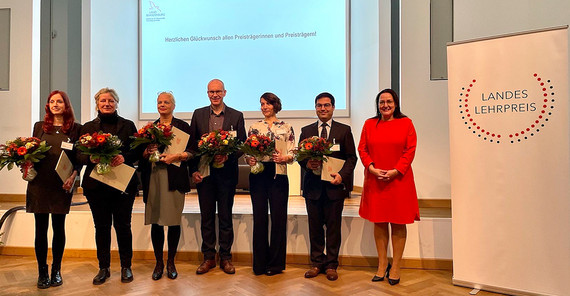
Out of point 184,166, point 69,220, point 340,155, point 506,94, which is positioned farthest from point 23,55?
point 506,94

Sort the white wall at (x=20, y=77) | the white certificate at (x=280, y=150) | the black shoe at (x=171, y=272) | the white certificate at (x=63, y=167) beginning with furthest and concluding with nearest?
1. the white wall at (x=20, y=77)
2. the black shoe at (x=171, y=272)
3. the white certificate at (x=280, y=150)
4. the white certificate at (x=63, y=167)

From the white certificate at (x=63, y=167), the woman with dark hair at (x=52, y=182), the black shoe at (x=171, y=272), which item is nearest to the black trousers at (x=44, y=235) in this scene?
the woman with dark hair at (x=52, y=182)

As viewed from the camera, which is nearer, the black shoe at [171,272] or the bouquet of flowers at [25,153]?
the bouquet of flowers at [25,153]

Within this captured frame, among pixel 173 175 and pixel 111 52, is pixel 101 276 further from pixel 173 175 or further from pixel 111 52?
pixel 111 52

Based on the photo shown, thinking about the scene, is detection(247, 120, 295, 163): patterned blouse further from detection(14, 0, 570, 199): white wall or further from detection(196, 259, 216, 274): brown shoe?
detection(14, 0, 570, 199): white wall

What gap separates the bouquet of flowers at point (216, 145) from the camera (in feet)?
9.86

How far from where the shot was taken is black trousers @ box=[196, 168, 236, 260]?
3285mm

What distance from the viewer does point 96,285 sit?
3.10 meters

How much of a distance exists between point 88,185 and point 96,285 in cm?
88

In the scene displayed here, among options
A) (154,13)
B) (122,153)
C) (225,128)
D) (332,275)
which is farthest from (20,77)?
(332,275)

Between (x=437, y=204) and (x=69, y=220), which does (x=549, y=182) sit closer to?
(x=437, y=204)

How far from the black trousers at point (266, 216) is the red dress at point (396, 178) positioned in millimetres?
753

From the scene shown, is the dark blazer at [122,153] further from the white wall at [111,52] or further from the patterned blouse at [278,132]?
the white wall at [111,52]

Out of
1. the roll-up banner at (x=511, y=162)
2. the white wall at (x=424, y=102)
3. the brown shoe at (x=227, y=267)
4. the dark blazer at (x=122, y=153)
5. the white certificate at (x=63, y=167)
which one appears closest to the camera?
the roll-up banner at (x=511, y=162)
